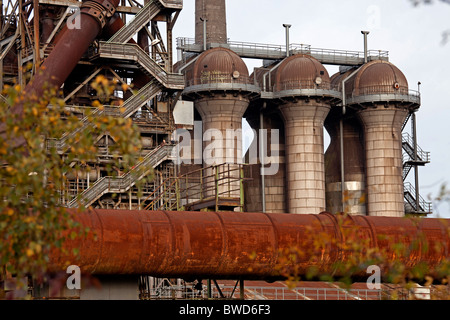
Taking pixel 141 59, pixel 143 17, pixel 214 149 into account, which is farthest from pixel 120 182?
pixel 214 149

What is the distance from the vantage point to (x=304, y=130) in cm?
6944

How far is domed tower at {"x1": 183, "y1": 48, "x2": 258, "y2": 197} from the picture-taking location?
6619cm

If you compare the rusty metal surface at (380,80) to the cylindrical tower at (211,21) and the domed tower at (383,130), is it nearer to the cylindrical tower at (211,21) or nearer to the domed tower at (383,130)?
the domed tower at (383,130)

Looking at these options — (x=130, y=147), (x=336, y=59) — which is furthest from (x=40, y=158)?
(x=336, y=59)

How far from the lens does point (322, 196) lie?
70125 millimetres

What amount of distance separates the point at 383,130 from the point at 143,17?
26.3m

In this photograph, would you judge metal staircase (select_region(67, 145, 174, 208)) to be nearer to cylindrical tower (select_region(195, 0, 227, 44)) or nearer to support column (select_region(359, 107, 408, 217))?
cylindrical tower (select_region(195, 0, 227, 44))

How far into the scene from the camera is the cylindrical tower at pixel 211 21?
75562mm

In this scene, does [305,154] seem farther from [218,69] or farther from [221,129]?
[218,69]

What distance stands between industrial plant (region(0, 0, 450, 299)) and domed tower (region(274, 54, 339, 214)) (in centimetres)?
11
